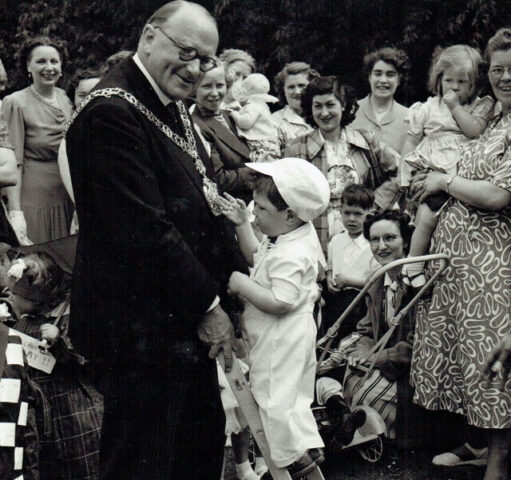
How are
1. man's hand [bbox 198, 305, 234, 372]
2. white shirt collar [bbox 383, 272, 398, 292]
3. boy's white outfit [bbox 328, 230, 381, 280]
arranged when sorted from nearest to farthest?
man's hand [bbox 198, 305, 234, 372] → white shirt collar [bbox 383, 272, 398, 292] → boy's white outfit [bbox 328, 230, 381, 280]

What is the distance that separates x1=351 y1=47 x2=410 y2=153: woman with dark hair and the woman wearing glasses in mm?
2289

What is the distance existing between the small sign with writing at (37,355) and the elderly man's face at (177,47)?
1.42m

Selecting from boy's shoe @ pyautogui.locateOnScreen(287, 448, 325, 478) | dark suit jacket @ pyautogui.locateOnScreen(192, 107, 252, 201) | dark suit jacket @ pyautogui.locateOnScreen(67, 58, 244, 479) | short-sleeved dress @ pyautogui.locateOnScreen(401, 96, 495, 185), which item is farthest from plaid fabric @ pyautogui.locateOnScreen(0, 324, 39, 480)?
short-sleeved dress @ pyautogui.locateOnScreen(401, 96, 495, 185)

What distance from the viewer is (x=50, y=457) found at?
13.7 ft

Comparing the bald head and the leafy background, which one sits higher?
the leafy background

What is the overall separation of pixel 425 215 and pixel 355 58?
6.92m

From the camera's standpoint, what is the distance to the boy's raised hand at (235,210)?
12.4 ft

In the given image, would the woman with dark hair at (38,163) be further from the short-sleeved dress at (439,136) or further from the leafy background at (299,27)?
the leafy background at (299,27)

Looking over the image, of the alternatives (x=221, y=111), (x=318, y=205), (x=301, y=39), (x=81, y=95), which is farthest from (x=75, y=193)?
(x=301, y=39)

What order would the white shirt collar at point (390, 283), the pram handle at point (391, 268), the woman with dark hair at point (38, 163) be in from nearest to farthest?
1. the pram handle at point (391, 268)
2. the white shirt collar at point (390, 283)
3. the woman with dark hair at point (38, 163)

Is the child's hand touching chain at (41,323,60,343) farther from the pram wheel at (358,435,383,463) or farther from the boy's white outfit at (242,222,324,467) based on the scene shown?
the pram wheel at (358,435,383,463)

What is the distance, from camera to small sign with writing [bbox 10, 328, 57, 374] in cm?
412

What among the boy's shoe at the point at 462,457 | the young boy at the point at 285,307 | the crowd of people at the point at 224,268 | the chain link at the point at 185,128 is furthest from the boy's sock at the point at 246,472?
the chain link at the point at 185,128

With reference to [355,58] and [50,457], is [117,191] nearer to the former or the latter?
[50,457]
